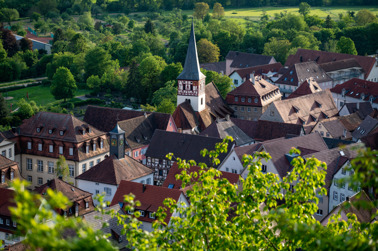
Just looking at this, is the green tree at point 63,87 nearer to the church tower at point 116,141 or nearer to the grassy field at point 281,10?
the church tower at point 116,141

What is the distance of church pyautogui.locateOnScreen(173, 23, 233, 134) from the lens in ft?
247

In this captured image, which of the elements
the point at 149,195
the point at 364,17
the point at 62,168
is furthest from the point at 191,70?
the point at 364,17

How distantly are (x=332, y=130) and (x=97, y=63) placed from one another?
5317cm

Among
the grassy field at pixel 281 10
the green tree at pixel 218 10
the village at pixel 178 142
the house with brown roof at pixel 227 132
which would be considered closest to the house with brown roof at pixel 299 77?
the village at pixel 178 142

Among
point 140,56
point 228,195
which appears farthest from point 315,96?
point 228,195

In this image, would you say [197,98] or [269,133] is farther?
[197,98]

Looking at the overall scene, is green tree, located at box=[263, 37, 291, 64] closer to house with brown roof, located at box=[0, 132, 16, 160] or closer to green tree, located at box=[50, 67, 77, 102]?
green tree, located at box=[50, 67, 77, 102]

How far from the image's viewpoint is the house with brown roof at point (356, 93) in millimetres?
88688

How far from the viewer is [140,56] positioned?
121 metres

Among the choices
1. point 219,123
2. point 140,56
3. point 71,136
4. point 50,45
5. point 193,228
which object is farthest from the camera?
point 50,45

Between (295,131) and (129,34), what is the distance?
294ft

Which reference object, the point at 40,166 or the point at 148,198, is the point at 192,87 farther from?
the point at 148,198

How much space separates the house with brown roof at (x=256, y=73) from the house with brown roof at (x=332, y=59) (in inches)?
205

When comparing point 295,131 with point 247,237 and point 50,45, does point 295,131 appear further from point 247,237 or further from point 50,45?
point 50,45
